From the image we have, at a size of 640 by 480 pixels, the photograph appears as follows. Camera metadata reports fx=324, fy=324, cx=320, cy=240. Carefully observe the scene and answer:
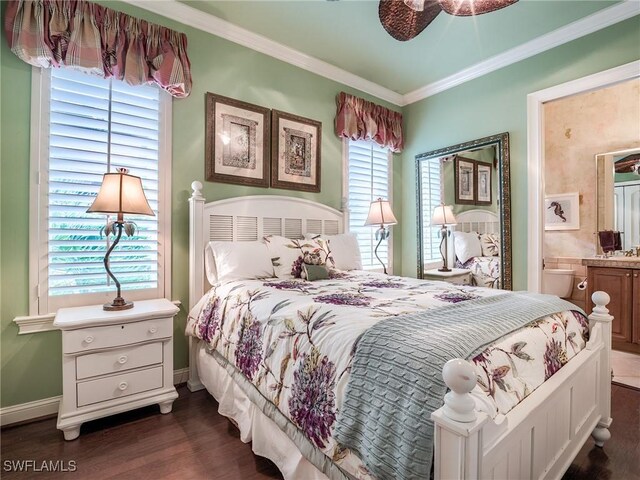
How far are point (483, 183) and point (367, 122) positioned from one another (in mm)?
1384

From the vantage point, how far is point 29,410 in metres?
1.96

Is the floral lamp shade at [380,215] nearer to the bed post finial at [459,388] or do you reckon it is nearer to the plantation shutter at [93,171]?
the plantation shutter at [93,171]

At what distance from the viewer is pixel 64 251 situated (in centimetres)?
206

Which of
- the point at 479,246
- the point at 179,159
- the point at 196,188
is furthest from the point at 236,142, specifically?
the point at 479,246

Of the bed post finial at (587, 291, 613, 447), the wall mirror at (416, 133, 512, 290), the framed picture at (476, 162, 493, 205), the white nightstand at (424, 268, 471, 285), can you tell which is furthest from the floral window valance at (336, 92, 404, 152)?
the bed post finial at (587, 291, 613, 447)

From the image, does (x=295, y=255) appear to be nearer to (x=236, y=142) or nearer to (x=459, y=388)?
(x=236, y=142)

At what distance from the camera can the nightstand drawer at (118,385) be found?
1784 millimetres

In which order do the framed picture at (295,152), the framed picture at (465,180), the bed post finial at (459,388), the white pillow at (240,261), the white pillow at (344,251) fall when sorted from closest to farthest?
the bed post finial at (459,388)
the white pillow at (240,261)
the white pillow at (344,251)
the framed picture at (295,152)
the framed picture at (465,180)

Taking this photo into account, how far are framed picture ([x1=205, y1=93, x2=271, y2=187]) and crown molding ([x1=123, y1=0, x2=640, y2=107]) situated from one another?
56 centimetres

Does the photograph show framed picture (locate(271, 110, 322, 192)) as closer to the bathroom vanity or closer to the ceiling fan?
the ceiling fan

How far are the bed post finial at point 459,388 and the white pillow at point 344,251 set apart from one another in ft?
6.99

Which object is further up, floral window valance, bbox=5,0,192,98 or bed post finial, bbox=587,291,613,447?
floral window valance, bbox=5,0,192,98

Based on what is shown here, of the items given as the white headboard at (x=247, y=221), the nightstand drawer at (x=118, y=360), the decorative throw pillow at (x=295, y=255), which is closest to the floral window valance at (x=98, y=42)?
the white headboard at (x=247, y=221)

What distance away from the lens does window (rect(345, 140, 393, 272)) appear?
3617mm
